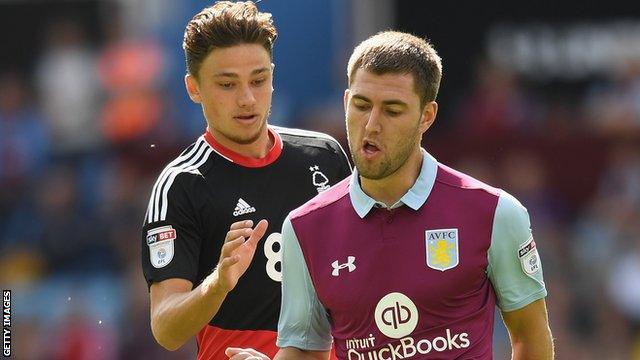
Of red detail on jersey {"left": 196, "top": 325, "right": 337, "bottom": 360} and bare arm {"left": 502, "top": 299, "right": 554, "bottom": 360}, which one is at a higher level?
bare arm {"left": 502, "top": 299, "right": 554, "bottom": 360}

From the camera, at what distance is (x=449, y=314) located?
5406 millimetres

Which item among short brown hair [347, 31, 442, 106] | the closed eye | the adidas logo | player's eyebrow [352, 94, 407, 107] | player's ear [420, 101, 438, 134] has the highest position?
short brown hair [347, 31, 442, 106]

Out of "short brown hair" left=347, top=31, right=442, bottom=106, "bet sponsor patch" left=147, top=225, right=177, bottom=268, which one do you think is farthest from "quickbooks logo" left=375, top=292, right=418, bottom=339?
"bet sponsor patch" left=147, top=225, right=177, bottom=268

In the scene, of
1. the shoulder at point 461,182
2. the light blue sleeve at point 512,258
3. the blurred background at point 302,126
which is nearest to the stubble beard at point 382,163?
the shoulder at point 461,182

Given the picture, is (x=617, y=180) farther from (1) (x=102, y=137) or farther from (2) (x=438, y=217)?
(2) (x=438, y=217)

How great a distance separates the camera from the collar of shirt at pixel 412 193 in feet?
18.1

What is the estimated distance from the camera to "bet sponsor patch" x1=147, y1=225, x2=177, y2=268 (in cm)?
634

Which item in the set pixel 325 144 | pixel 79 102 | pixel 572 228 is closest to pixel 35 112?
pixel 79 102

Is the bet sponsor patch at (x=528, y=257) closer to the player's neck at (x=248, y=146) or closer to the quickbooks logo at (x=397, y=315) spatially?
the quickbooks logo at (x=397, y=315)

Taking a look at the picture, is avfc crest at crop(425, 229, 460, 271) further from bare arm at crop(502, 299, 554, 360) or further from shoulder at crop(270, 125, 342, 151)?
shoulder at crop(270, 125, 342, 151)

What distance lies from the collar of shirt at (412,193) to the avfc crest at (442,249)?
0.45 ft

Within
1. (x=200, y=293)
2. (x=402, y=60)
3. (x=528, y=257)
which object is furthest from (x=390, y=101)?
(x=200, y=293)

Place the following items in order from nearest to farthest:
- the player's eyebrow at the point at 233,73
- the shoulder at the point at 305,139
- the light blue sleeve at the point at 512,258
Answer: the light blue sleeve at the point at 512,258, the player's eyebrow at the point at 233,73, the shoulder at the point at 305,139

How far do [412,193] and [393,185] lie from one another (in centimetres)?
9
